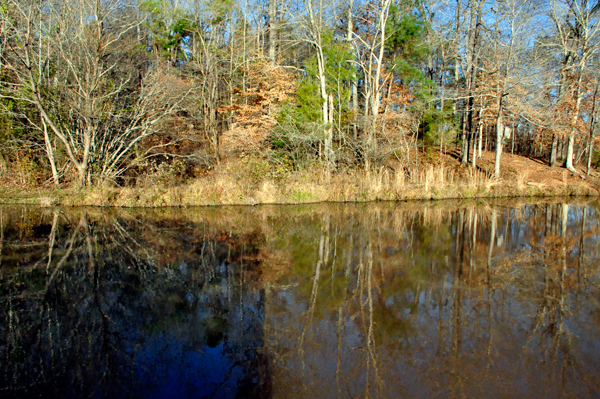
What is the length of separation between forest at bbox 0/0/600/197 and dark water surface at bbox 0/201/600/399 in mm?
7342

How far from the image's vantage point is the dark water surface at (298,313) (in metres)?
3.89

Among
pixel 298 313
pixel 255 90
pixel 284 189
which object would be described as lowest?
pixel 298 313

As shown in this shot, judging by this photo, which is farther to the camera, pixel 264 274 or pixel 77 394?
pixel 264 274

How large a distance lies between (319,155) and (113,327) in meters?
14.4

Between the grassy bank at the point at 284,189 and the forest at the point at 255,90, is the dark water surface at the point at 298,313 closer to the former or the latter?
the grassy bank at the point at 284,189

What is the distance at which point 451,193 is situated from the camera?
1789 cm

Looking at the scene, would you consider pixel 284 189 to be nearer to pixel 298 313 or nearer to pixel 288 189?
pixel 288 189

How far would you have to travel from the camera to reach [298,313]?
17.8 feet

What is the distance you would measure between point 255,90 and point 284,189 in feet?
28.0

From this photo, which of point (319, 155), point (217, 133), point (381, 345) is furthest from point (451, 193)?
point (381, 345)

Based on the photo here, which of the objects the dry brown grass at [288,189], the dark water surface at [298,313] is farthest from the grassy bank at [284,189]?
the dark water surface at [298,313]

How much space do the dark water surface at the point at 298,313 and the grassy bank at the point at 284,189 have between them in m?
4.65

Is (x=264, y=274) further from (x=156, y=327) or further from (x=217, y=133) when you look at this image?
(x=217, y=133)

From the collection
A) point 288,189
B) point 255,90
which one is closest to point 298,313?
point 288,189
